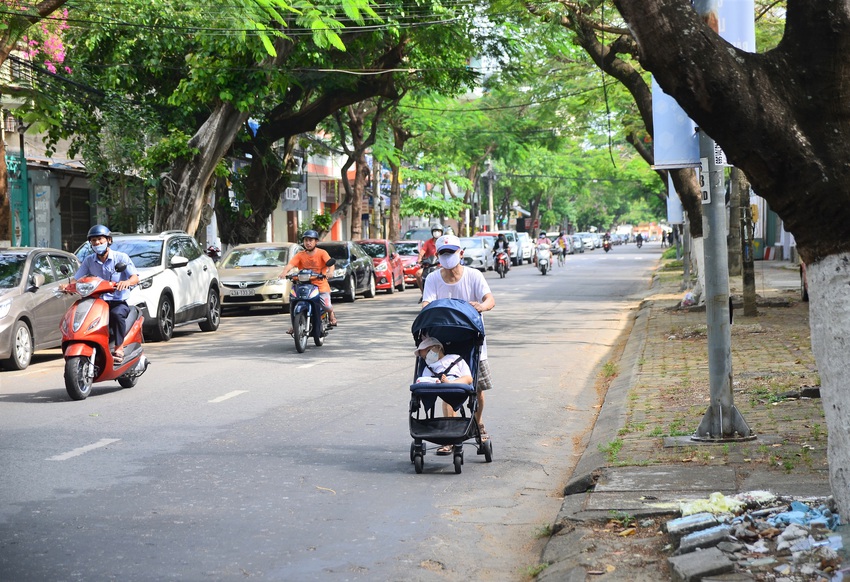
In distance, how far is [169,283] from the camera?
17.8 m

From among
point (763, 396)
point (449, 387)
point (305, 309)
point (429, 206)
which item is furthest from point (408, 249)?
point (449, 387)

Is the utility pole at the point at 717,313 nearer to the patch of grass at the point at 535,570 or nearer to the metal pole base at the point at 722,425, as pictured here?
the metal pole base at the point at 722,425

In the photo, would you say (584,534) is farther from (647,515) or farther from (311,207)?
(311,207)

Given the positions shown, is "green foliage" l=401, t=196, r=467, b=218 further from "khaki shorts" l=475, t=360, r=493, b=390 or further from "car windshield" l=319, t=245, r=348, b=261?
"khaki shorts" l=475, t=360, r=493, b=390

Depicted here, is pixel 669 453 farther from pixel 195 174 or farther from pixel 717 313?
pixel 195 174

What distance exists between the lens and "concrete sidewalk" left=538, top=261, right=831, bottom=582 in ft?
18.1

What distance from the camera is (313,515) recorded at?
6.45 meters

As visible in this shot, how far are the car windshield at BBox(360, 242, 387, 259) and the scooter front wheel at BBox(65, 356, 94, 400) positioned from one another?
827 inches

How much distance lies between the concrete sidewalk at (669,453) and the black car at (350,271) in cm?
1321

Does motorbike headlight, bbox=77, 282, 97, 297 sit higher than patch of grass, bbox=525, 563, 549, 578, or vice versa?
motorbike headlight, bbox=77, 282, 97, 297

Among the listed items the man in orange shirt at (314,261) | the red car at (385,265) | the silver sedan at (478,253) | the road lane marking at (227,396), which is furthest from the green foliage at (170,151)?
the silver sedan at (478,253)

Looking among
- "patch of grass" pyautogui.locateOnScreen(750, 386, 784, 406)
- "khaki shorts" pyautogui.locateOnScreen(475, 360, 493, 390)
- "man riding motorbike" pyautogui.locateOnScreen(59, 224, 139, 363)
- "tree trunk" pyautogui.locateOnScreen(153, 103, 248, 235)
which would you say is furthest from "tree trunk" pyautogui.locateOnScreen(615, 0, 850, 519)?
"tree trunk" pyautogui.locateOnScreen(153, 103, 248, 235)

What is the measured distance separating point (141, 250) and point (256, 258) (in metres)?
6.41

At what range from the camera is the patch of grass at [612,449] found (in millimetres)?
7591
